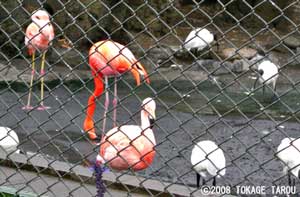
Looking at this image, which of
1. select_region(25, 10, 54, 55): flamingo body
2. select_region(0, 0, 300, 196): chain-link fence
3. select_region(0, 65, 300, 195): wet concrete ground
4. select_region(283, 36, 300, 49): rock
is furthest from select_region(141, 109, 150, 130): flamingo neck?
select_region(283, 36, 300, 49): rock

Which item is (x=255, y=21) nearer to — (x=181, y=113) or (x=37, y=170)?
(x=181, y=113)

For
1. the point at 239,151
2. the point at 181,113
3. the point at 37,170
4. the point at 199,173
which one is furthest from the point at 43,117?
the point at 37,170

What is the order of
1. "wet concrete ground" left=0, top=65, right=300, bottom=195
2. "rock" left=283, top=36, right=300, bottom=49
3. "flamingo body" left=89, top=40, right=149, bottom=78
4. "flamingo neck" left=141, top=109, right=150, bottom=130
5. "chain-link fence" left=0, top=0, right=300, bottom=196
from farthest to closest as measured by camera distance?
"rock" left=283, top=36, right=300, bottom=49 → "wet concrete ground" left=0, top=65, right=300, bottom=195 → "flamingo body" left=89, top=40, right=149, bottom=78 → "flamingo neck" left=141, top=109, right=150, bottom=130 → "chain-link fence" left=0, top=0, right=300, bottom=196

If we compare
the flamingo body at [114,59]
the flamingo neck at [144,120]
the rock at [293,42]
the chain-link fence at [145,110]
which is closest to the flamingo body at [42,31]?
the chain-link fence at [145,110]

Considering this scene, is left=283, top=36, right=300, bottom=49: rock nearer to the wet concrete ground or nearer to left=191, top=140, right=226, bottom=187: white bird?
the wet concrete ground

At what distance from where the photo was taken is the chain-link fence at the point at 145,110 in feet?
9.40

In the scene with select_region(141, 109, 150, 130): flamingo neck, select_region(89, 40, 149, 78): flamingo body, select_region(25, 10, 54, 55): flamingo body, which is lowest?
select_region(141, 109, 150, 130): flamingo neck

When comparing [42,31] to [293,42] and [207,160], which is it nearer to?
[207,160]

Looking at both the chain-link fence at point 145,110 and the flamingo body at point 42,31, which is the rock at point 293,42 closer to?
the chain-link fence at point 145,110

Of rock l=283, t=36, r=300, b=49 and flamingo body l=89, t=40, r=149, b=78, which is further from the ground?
rock l=283, t=36, r=300, b=49

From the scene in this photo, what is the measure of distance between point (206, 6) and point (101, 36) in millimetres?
4387

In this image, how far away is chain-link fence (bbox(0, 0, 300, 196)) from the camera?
2.87 meters

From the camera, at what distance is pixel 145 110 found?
3.49 metres

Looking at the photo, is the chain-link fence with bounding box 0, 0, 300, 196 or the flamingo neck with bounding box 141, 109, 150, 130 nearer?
the chain-link fence with bounding box 0, 0, 300, 196
